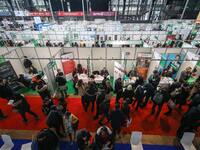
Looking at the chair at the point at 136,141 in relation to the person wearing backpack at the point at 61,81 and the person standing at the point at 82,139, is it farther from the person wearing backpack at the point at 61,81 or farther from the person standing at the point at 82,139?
the person wearing backpack at the point at 61,81

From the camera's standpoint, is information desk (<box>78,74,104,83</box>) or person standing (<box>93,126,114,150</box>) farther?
information desk (<box>78,74,104,83</box>)

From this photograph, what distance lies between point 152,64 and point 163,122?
9.32 ft

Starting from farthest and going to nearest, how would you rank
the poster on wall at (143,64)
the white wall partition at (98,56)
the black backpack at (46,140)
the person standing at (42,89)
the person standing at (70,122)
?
the white wall partition at (98,56) < the poster on wall at (143,64) < the person standing at (42,89) < the person standing at (70,122) < the black backpack at (46,140)

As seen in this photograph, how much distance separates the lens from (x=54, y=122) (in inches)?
126

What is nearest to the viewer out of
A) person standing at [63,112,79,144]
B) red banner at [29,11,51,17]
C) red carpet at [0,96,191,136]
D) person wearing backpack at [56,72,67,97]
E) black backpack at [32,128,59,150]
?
black backpack at [32,128,59,150]

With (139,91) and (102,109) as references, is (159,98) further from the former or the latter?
(102,109)

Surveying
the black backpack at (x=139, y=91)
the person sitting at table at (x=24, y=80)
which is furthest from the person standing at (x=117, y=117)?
the person sitting at table at (x=24, y=80)

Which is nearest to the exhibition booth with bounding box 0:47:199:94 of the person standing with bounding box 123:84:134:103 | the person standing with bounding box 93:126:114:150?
the person standing with bounding box 123:84:134:103

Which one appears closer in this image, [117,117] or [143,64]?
[117,117]

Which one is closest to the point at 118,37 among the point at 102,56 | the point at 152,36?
the point at 152,36

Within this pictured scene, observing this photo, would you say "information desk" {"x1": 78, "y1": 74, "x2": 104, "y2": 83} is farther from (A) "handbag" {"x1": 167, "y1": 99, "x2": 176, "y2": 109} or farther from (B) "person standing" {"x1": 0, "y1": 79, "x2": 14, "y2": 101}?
(A) "handbag" {"x1": 167, "y1": 99, "x2": 176, "y2": 109}

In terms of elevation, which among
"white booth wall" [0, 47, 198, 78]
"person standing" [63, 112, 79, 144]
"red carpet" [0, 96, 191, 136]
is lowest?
"red carpet" [0, 96, 191, 136]

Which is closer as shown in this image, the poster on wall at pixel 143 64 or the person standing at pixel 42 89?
the person standing at pixel 42 89

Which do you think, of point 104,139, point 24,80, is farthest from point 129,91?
point 24,80
